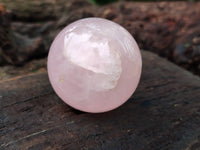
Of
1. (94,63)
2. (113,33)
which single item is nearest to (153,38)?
(113,33)

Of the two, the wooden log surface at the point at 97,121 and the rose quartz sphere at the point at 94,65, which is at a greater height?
the rose quartz sphere at the point at 94,65

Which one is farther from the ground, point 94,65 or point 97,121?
point 94,65

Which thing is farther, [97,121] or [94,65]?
[97,121]

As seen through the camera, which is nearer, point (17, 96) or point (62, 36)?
point (62, 36)

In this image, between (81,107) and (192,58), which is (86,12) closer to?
(192,58)

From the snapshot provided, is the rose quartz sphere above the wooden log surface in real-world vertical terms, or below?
above
